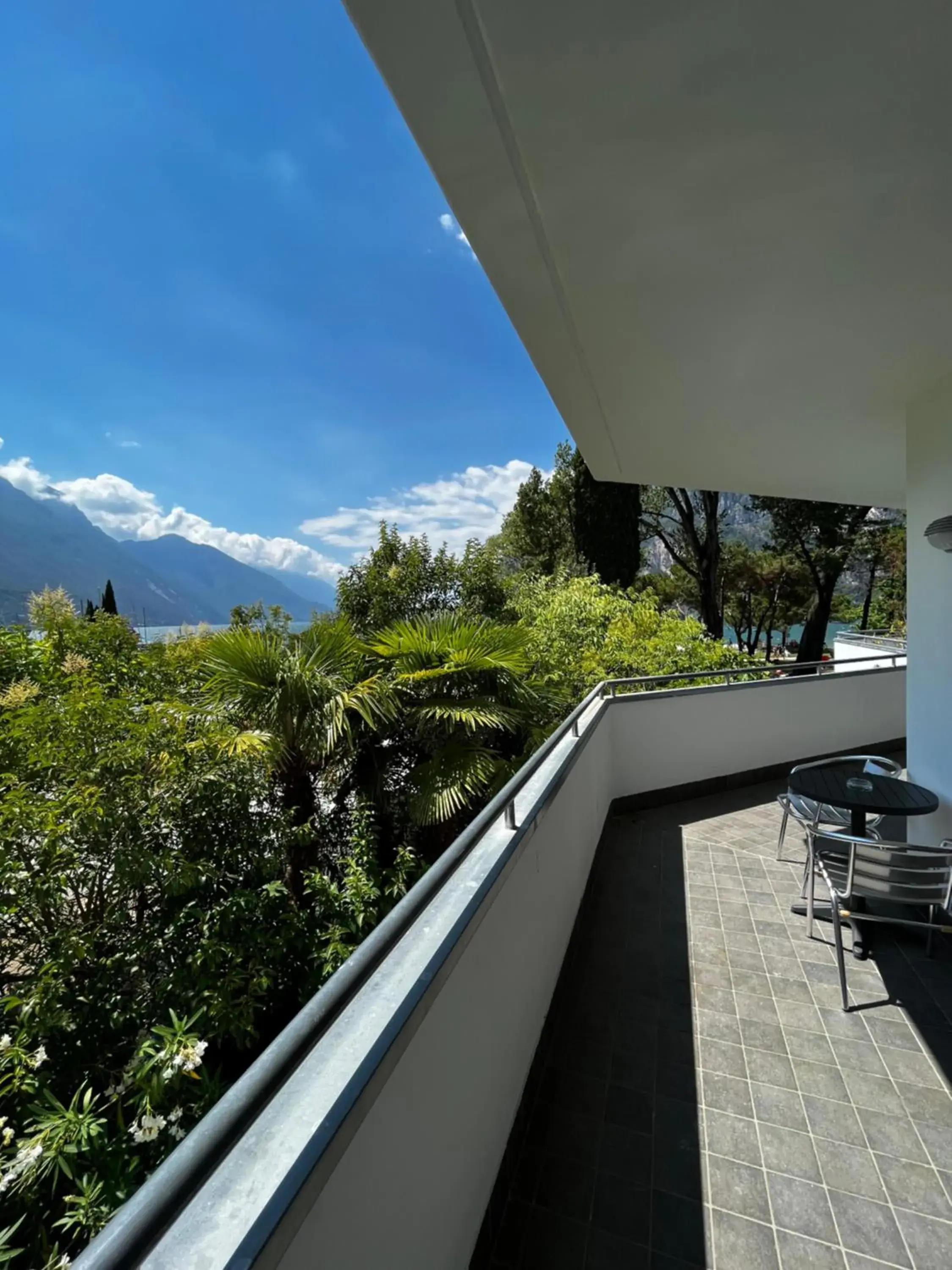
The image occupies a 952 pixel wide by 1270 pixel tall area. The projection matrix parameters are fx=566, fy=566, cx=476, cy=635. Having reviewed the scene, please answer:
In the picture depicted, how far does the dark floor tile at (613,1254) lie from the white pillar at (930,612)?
2.62m

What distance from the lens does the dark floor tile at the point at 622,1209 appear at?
1.66 m

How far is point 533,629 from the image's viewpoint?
21.9 ft

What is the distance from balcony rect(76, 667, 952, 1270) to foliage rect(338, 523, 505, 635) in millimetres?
7295

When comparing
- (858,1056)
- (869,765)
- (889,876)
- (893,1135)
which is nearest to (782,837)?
(869,765)

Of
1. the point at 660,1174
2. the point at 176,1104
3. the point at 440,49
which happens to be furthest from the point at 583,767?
the point at 440,49

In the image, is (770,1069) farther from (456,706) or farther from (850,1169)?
(456,706)

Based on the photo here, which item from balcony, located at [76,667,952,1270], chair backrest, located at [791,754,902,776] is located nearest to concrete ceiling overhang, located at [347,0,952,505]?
balcony, located at [76,667,952,1270]

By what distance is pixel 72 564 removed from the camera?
574ft

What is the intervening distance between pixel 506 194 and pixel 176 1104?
319 cm

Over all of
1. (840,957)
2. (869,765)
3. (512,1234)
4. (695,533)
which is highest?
(695,533)

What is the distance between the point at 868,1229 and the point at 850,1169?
175mm

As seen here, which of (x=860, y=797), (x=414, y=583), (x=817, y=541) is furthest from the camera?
(x=817, y=541)

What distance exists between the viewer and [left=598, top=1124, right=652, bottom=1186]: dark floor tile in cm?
181

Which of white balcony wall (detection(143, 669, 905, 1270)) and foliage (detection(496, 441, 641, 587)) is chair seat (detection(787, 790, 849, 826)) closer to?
white balcony wall (detection(143, 669, 905, 1270))
